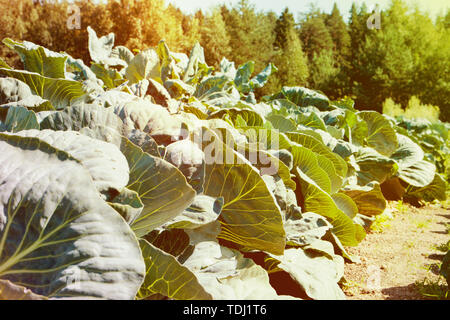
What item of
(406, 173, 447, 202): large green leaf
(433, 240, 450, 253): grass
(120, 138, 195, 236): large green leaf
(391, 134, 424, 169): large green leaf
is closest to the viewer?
(120, 138, 195, 236): large green leaf

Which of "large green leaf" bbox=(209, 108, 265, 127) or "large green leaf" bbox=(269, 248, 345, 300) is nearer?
"large green leaf" bbox=(269, 248, 345, 300)

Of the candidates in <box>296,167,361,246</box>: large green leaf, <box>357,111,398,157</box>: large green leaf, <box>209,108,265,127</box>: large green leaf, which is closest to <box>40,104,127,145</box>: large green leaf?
<box>209,108,265,127</box>: large green leaf

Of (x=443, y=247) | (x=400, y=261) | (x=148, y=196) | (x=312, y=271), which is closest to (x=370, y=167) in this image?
(x=443, y=247)

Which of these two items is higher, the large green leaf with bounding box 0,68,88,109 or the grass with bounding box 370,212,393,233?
the large green leaf with bounding box 0,68,88,109

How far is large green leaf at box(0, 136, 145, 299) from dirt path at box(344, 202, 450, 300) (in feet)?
6.54

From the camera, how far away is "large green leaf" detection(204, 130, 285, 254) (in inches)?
62.0

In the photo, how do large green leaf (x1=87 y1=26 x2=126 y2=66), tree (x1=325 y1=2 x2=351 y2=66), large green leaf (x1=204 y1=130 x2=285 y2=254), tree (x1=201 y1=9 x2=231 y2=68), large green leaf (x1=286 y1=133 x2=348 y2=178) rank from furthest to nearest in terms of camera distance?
tree (x1=325 y1=2 x2=351 y2=66) < tree (x1=201 y1=9 x2=231 y2=68) < large green leaf (x1=87 y1=26 x2=126 y2=66) < large green leaf (x1=286 y1=133 x2=348 y2=178) < large green leaf (x1=204 y1=130 x2=285 y2=254)

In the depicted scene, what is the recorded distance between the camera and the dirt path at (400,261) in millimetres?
2672

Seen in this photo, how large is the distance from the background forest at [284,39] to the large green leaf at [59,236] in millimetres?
13143

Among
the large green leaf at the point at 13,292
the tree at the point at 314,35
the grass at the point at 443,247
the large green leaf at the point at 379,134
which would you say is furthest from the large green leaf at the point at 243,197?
the tree at the point at 314,35

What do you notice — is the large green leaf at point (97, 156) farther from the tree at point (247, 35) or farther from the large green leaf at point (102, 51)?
the tree at point (247, 35)

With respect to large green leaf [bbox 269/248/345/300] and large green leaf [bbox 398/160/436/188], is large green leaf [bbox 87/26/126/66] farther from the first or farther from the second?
large green leaf [bbox 398/160/436/188]

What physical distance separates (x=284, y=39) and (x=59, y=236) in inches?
1242

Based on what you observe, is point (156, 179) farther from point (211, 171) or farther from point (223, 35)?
point (223, 35)
